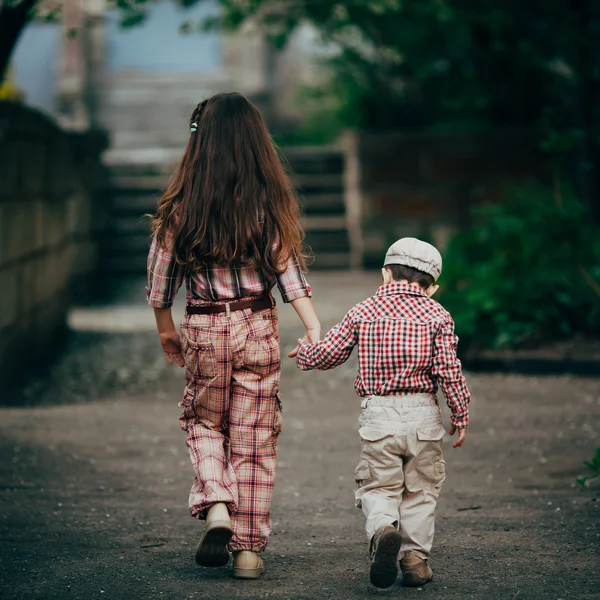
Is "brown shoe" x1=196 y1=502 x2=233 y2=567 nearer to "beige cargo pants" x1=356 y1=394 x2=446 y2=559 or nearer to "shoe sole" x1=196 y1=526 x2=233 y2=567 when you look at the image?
"shoe sole" x1=196 y1=526 x2=233 y2=567

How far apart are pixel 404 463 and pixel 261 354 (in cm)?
61

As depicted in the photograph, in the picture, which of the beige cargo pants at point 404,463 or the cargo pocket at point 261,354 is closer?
the beige cargo pants at point 404,463

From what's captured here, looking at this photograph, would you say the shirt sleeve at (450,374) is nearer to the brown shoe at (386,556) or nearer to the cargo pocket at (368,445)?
the cargo pocket at (368,445)

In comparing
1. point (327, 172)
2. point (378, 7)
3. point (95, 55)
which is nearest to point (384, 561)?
point (378, 7)

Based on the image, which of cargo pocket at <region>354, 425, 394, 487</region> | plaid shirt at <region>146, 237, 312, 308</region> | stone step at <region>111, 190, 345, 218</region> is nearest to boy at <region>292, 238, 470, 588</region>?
cargo pocket at <region>354, 425, 394, 487</region>

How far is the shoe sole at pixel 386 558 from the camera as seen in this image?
3.72m

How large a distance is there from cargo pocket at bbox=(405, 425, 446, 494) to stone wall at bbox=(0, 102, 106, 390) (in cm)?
403

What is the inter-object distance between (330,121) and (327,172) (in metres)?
1.74

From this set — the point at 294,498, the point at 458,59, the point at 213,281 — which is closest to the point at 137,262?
the point at 458,59

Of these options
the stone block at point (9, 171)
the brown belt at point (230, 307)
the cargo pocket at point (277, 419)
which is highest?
the stone block at point (9, 171)

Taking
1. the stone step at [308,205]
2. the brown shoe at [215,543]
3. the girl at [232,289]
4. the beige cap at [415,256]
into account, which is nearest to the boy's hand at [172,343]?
the girl at [232,289]

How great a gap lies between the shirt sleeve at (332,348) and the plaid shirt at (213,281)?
0.71ft

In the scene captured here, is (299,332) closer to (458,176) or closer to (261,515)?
(458,176)

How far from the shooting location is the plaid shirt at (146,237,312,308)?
409cm
